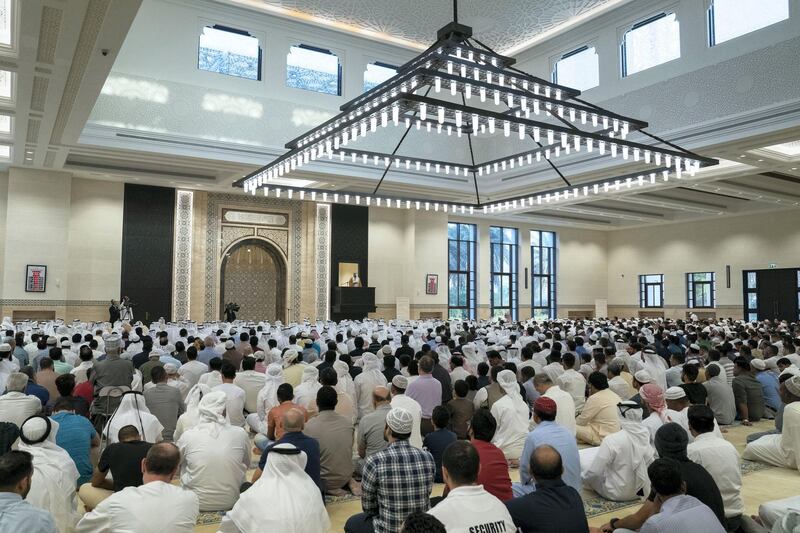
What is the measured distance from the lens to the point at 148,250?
1703 centimetres

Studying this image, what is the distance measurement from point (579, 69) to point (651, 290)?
13.7 m

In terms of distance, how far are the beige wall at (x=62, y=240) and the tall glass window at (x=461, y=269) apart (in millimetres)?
12064

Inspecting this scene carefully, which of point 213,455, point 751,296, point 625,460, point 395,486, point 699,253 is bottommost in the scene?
point 625,460

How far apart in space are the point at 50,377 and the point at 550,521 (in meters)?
5.28

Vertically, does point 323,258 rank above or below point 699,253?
below

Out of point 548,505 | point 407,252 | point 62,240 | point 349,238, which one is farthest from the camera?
point 407,252

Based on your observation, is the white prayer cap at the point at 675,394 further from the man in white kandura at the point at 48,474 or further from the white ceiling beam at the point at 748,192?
the white ceiling beam at the point at 748,192

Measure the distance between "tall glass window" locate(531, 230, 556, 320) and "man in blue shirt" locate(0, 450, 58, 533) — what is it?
24.3 m

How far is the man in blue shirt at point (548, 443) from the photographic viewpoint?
3.42m

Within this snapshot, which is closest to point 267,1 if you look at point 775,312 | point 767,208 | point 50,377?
point 50,377

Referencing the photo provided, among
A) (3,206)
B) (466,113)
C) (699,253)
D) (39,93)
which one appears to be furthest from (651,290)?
(3,206)

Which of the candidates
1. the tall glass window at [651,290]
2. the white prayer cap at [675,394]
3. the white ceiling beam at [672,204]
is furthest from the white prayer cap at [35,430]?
the tall glass window at [651,290]

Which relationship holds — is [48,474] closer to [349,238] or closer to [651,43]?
[651,43]

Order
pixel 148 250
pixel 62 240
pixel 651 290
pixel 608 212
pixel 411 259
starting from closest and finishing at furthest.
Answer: pixel 62 240 < pixel 148 250 < pixel 411 259 < pixel 608 212 < pixel 651 290
